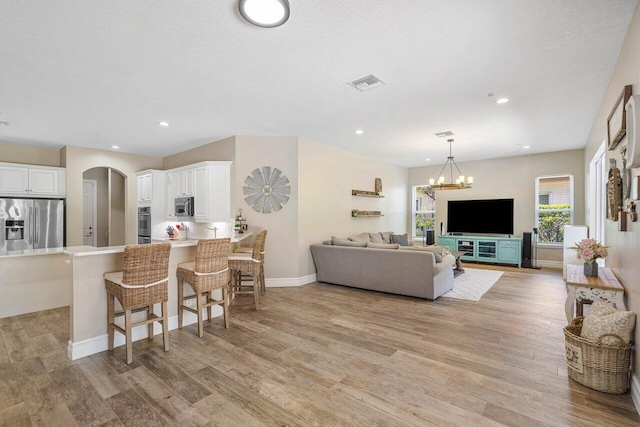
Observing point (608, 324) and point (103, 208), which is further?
point (103, 208)

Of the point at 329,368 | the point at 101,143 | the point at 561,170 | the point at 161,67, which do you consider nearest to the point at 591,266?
the point at 329,368

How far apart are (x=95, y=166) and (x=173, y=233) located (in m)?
2.11

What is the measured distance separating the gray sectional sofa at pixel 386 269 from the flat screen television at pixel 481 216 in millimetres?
3626

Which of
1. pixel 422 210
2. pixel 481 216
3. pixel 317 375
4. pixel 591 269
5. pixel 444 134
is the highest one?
pixel 444 134

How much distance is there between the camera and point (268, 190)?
564 cm

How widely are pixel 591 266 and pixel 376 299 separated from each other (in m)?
2.66

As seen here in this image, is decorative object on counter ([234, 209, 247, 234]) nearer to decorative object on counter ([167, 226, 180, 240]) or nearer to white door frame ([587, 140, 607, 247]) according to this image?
decorative object on counter ([167, 226, 180, 240])

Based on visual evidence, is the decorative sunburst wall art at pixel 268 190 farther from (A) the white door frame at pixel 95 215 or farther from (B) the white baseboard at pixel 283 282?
(A) the white door frame at pixel 95 215

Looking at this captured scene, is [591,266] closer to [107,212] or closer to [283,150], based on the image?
[283,150]

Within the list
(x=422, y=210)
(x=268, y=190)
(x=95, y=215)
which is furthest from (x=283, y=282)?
(x=422, y=210)

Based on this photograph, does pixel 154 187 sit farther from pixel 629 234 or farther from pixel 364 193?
pixel 629 234

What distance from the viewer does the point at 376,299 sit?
15.8 feet

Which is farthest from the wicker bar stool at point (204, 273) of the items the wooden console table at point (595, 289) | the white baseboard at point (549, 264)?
the white baseboard at point (549, 264)

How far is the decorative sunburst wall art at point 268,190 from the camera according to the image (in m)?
5.62
